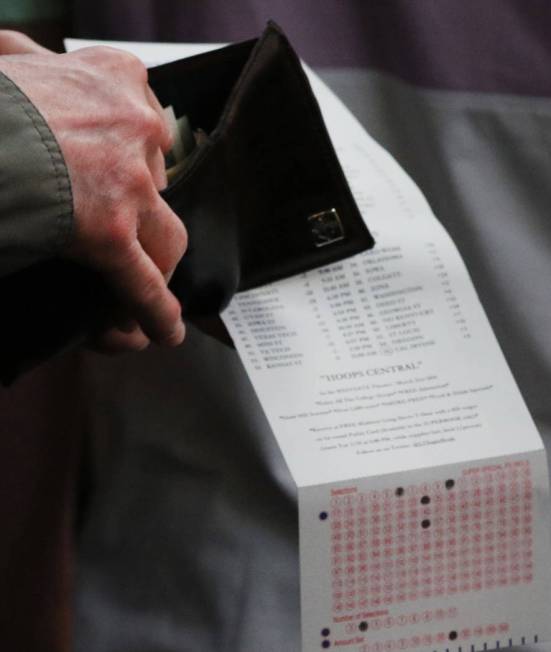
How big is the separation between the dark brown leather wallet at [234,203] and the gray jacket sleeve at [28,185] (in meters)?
0.04

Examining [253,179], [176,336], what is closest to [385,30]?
[253,179]

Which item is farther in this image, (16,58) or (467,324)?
(467,324)

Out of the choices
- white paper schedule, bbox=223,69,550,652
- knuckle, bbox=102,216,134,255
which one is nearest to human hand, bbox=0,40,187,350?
knuckle, bbox=102,216,134,255

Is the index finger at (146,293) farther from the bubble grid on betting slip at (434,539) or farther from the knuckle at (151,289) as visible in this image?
the bubble grid on betting slip at (434,539)

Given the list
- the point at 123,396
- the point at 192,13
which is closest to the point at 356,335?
the point at 123,396

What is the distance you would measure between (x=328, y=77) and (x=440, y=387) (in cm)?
28

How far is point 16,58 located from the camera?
743 mm

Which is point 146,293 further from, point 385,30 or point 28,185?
point 385,30

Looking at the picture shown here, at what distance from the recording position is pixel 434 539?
834mm

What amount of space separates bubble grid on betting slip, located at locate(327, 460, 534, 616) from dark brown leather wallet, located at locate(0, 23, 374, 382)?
0.18 m

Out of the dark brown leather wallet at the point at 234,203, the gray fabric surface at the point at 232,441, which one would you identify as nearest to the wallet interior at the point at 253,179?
the dark brown leather wallet at the point at 234,203

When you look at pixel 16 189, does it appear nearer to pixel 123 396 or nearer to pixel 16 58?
pixel 16 58

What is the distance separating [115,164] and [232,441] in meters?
0.26

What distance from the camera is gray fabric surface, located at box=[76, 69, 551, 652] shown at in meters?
0.89
